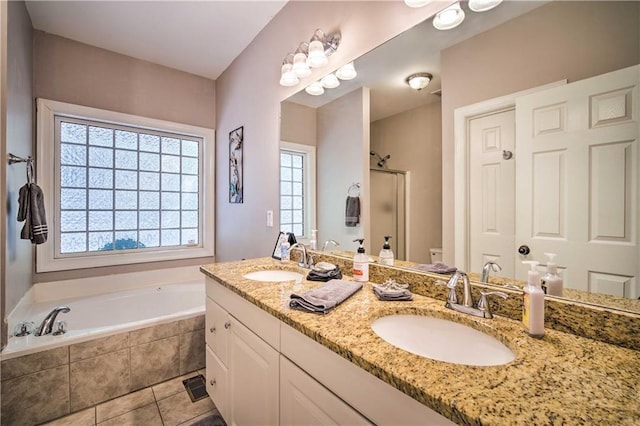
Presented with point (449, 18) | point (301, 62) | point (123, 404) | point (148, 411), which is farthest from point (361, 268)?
point (123, 404)

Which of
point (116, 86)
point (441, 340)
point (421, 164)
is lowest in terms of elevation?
point (441, 340)

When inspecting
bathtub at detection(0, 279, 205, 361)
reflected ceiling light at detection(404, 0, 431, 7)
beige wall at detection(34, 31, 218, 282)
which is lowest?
bathtub at detection(0, 279, 205, 361)

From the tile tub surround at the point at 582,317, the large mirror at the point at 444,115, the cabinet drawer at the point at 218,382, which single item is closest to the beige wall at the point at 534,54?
the large mirror at the point at 444,115

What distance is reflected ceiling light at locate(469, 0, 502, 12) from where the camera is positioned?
1.00 metres

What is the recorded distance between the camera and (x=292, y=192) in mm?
1955

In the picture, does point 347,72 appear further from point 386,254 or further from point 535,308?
point 535,308

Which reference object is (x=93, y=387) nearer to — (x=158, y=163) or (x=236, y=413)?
(x=236, y=413)

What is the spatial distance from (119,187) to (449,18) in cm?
292

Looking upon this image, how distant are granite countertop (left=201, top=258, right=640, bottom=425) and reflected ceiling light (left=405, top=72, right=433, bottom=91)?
36.9 inches

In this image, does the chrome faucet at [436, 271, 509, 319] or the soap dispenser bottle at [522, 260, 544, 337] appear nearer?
the soap dispenser bottle at [522, 260, 544, 337]

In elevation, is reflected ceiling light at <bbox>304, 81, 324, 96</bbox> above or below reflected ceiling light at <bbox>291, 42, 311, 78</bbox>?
below

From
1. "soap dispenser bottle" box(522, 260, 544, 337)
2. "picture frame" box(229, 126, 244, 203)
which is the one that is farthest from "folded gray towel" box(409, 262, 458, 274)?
→ "picture frame" box(229, 126, 244, 203)

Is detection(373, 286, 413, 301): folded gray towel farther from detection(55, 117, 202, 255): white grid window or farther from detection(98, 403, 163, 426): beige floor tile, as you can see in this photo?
detection(55, 117, 202, 255): white grid window

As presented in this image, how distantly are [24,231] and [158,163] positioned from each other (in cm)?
130
